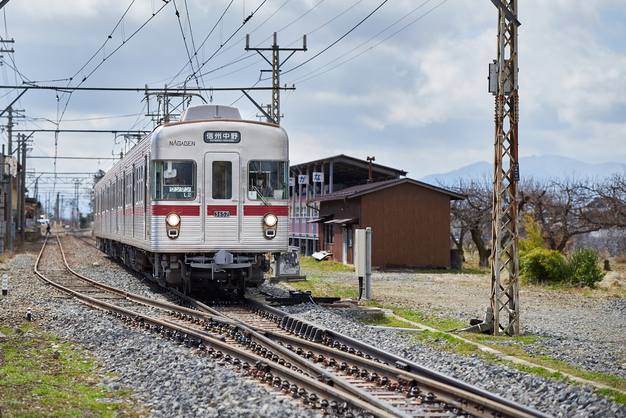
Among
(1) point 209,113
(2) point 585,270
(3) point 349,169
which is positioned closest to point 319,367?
(1) point 209,113

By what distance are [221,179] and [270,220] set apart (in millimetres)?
1143

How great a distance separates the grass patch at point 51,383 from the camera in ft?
18.2

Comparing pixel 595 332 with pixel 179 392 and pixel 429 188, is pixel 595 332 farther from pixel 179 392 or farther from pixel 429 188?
pixel 429 188

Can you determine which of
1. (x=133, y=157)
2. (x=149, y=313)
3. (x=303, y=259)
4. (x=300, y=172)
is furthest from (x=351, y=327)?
(x=300, y=172)

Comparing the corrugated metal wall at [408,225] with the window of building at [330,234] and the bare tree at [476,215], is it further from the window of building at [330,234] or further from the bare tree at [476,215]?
the bare tree at [476,215]

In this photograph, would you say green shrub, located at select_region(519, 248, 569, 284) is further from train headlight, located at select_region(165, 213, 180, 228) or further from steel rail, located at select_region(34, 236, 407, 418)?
steel rail, located at select_region(34, 236, 407, 418)

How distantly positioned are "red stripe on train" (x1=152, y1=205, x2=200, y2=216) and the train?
0.02 meters

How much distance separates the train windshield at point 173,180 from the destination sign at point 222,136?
532 millimetres

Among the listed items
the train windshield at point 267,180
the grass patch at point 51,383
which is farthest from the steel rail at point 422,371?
the train windshield at point 267,180

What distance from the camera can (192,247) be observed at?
1202 cm

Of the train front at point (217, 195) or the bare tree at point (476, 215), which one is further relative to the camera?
the bare tree at point (476, 215)

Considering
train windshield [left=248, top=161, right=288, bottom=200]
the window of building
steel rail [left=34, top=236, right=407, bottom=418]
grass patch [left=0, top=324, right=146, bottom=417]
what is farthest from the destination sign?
the window of building

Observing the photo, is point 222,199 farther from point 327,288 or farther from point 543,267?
point 543,267

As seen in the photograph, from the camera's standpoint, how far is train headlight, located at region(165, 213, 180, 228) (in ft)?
39.1
